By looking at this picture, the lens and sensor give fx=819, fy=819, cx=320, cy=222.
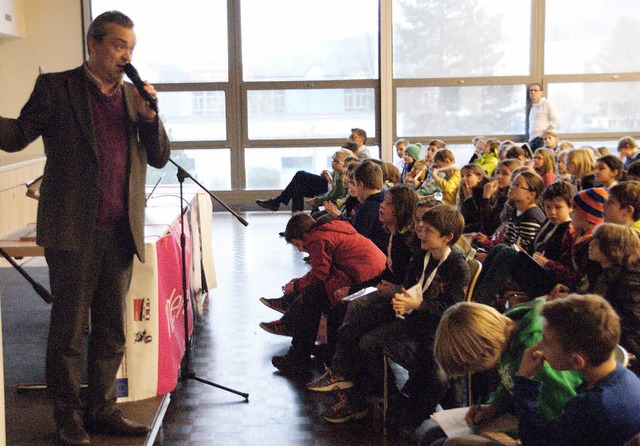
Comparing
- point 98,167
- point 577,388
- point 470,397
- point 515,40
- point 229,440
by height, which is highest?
point 515,40

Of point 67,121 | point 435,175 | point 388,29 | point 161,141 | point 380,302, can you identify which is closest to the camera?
point 67,121

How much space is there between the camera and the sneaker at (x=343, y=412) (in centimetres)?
379

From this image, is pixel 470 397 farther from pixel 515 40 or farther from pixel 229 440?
pixel 515 40

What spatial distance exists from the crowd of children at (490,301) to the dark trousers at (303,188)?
3.88 meters

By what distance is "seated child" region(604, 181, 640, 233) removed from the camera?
362 centimetres

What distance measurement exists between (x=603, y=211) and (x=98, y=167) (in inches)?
88.0

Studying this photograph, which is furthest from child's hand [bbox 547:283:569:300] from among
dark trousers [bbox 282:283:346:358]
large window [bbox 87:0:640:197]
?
large window [bbox 87:0:640:197]

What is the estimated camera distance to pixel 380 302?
3.86 meters

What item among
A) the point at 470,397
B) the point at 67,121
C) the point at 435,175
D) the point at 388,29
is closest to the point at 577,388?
the point at 470,397

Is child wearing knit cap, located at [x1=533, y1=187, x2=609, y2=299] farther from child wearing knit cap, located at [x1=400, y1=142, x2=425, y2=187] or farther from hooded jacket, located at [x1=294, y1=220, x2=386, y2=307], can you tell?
child wearing knit cap, located at [x1=400, y1=142, x2=425, y2=187]

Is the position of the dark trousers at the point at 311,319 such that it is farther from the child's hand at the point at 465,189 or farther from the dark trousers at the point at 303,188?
the dark trousers at the point at 303,188

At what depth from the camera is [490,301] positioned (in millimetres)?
3455

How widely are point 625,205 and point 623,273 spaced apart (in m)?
0.76

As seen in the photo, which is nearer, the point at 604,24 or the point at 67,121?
the point at 67,121
